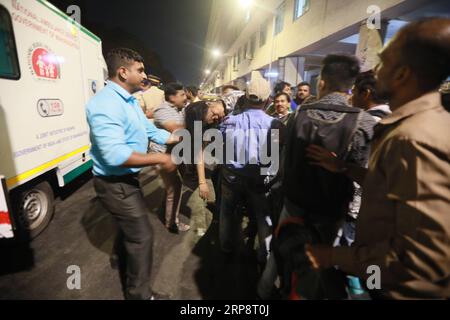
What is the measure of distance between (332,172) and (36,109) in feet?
12.1

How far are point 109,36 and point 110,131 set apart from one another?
46.6 metres

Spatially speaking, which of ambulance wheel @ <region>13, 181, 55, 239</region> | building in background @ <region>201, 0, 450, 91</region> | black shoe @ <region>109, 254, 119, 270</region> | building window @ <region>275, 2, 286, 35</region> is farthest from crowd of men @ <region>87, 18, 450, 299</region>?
→ building window @ <region>275, 2, 286, 35</region>

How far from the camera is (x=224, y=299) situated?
2.35 meters

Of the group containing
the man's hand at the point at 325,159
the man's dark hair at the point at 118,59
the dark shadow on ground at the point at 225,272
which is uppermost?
the man's dark hair at the point at 118,59

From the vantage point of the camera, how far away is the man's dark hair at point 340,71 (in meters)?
1.68

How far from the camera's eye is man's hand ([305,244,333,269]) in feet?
3.68

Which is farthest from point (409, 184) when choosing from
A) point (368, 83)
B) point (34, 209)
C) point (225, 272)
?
point (34, 209)

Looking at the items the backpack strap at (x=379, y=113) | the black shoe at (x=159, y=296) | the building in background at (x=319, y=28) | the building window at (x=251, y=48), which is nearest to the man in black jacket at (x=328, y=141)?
the backpack strap at (x=379, y=113)

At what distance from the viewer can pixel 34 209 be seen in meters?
3.28

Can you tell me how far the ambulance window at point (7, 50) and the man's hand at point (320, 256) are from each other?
11.6 feet

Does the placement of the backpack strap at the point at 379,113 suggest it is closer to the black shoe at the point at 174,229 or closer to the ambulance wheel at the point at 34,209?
the black shoe at the point at 174,229

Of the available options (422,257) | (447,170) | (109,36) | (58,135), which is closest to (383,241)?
(422,257)

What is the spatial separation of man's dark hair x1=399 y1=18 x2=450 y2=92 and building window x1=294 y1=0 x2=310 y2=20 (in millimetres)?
10070

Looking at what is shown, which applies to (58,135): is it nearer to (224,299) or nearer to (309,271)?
(224,299)
